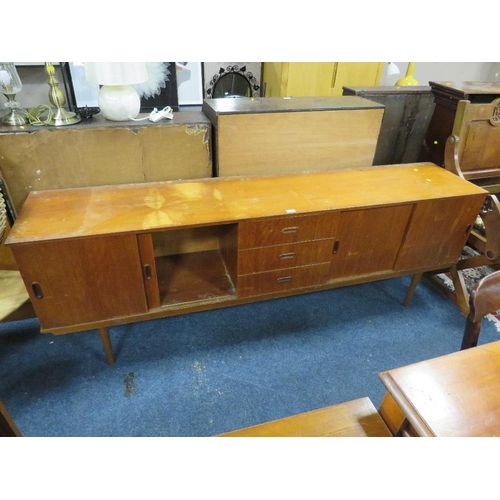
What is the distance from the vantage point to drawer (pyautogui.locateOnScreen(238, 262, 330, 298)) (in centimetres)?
152

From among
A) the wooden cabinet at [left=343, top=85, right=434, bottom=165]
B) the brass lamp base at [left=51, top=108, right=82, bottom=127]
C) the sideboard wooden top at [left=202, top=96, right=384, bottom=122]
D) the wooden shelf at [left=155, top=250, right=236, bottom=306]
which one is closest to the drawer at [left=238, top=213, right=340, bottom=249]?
the wooden shelf at [left=155, top=250, right=236, bottom=306]

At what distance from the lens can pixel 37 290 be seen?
1.24 meters

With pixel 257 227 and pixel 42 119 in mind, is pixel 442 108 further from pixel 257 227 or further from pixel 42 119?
pixel 42 119

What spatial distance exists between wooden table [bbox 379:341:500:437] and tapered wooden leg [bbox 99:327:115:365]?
3.61ft

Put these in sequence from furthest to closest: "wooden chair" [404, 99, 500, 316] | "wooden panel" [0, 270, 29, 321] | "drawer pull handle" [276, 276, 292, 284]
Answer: "wooden chair" [404, 99, 500, 316]
"drawer pull handle" [276, 276, 292, 284]
"wooden panel" [0, 270, 29, 321]

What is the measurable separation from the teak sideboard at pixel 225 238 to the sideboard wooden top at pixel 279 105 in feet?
0.97

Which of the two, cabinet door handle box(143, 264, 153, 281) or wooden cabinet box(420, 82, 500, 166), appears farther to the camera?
wooden cabinet box(420, 82, 500, 166)

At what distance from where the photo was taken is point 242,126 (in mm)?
1606

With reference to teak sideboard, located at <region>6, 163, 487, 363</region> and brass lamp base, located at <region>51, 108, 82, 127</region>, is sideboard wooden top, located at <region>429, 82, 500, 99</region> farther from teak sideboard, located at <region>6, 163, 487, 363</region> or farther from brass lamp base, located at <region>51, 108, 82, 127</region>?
brass lamp base, located at <region>51, 108, 82, 127</region>

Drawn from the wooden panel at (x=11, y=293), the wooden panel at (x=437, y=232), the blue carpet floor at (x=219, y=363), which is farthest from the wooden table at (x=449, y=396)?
the wooden panel at (x=11, y=293)

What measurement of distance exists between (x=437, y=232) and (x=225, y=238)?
3.27ft

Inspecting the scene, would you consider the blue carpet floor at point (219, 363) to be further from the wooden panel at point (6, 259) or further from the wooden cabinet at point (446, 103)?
the wooden cabinet at point (446, 103)

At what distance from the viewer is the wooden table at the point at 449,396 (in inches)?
27.3
